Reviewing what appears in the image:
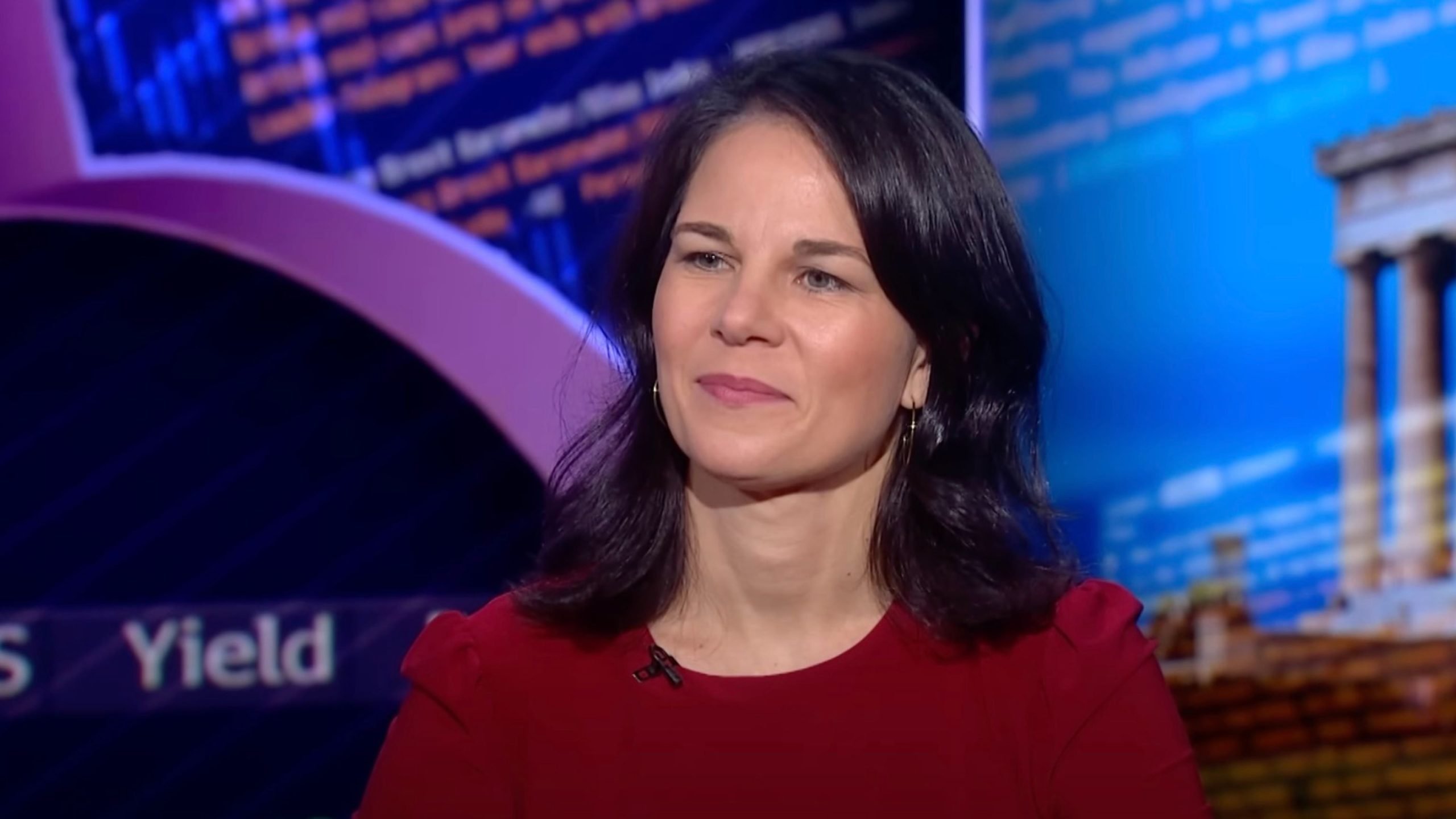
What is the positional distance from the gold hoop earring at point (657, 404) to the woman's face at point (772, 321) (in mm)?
131

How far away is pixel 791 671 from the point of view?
1.42 metres

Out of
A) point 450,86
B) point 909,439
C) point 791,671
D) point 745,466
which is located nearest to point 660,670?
point 791,671

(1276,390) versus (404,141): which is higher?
(404,141)

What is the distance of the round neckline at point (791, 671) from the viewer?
1.40m

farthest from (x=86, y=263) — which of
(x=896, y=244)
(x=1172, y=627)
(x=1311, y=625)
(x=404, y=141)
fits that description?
(x=1311, y=625)

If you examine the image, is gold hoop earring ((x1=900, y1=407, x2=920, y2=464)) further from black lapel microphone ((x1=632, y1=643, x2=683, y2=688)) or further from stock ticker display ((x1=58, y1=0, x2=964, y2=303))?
stock ticker display ((x1=58, y1=0, x2=964, y2=303))

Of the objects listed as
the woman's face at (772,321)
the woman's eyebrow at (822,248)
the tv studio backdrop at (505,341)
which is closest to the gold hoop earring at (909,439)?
the woman's face at (772,321)

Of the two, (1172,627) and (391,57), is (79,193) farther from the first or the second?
(1172,627)

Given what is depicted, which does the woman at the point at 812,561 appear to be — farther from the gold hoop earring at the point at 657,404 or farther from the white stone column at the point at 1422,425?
the white stone column at the point at 1422,425

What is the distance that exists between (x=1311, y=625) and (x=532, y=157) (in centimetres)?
152

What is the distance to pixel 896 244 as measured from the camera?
131cm

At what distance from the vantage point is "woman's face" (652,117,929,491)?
51.2 inches

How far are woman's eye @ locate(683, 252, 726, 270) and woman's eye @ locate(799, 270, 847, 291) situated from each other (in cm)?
8

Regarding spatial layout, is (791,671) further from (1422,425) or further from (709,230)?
(1422,425)
